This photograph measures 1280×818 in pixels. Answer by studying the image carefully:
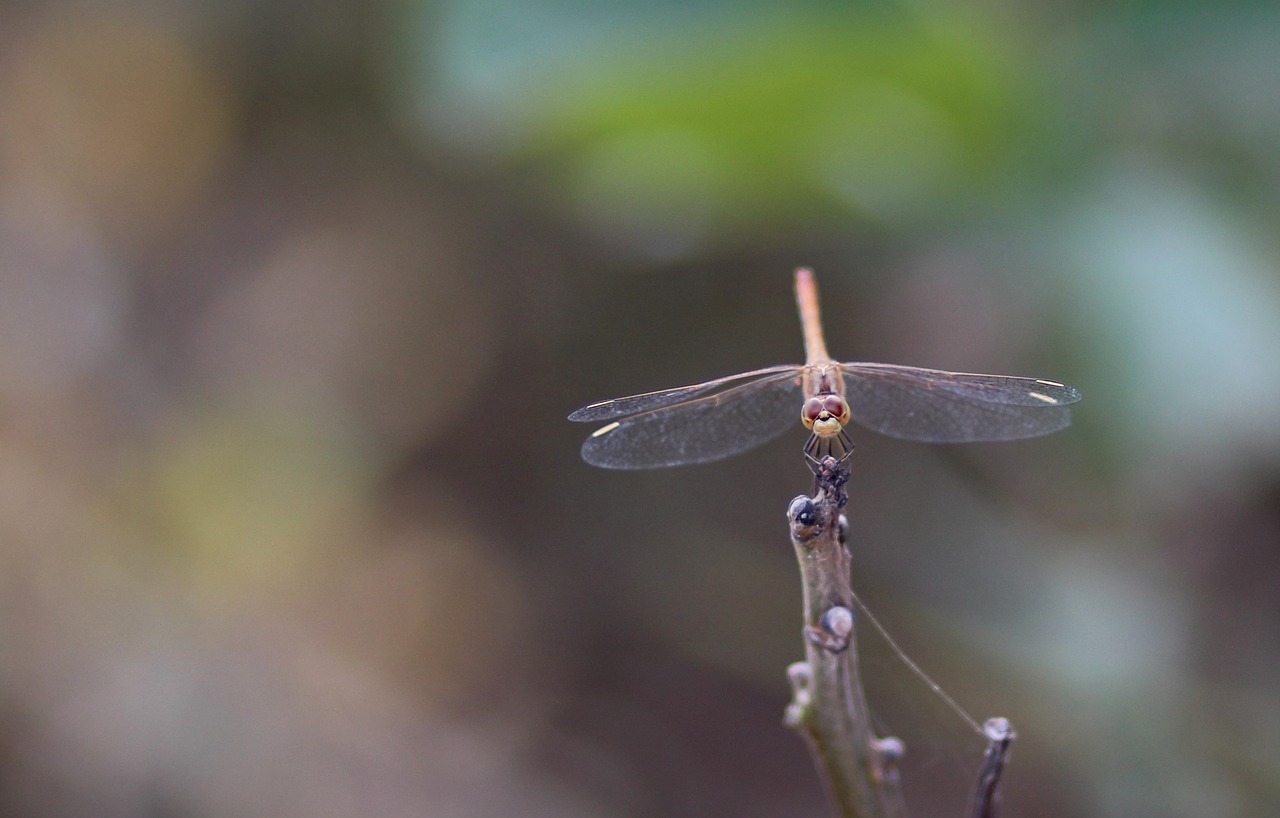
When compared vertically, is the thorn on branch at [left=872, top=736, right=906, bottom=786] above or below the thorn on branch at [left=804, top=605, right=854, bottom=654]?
below

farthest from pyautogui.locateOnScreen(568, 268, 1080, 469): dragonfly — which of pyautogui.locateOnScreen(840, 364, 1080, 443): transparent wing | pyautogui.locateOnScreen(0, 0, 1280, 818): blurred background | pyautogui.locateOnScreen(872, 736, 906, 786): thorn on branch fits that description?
pyautogui.locateOnScreen(872, 736, 906, 786): thorn on branch

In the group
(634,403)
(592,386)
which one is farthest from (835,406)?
(592,386)

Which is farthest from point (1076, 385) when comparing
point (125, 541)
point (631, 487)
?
point (125, 541)

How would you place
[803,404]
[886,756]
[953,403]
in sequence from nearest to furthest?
1. [886,756]
2. [803,404]
3. [953,403]

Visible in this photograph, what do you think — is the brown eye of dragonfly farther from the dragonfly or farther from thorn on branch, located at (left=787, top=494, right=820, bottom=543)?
thorn on branch, located at (left=787, top=494, right=820, bottom=543)

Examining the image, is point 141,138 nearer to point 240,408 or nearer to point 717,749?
point 240,408

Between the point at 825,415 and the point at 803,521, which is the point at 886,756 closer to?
the point at 803,521

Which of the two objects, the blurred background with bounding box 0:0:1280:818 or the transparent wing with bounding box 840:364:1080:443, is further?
the blurred background with bounding box 0:0:1280:818
